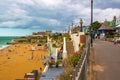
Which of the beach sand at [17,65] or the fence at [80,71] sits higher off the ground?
the fence at [80,71]

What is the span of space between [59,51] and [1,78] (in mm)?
7823

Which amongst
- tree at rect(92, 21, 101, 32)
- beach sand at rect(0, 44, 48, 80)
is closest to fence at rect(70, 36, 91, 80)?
beach sand at rect(0, 44, 48, 80)

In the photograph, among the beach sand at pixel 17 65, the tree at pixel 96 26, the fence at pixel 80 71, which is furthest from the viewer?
the tree at pixel 96 26

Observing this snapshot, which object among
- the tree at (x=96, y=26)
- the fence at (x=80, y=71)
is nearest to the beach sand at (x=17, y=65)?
the fence at (x=80, y=71)

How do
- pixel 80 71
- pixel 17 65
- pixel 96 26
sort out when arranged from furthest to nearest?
pixel 96 26
pixel 17 65
pixel 80 71

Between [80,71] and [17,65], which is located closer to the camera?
[80,71]

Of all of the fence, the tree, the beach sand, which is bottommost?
the beach sand

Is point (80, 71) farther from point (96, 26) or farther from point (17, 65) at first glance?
point (96, 26)

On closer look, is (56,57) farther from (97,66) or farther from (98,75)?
(98,75)

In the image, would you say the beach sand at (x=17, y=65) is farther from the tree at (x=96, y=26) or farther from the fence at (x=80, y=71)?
the tree at (x=96, y=26)

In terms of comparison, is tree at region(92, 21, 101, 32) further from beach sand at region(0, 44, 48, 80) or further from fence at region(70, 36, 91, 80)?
fence at region(70, 36, 91, 80)

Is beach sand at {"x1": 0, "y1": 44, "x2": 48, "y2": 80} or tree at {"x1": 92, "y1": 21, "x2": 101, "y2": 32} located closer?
beach sand at {"x1": 0, "y1": 44, "x2": 48, "y2": 80}

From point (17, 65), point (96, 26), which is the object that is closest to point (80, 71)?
point (17, 65)

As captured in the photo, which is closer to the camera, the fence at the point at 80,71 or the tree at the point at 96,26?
the fence at the point at 80,71
